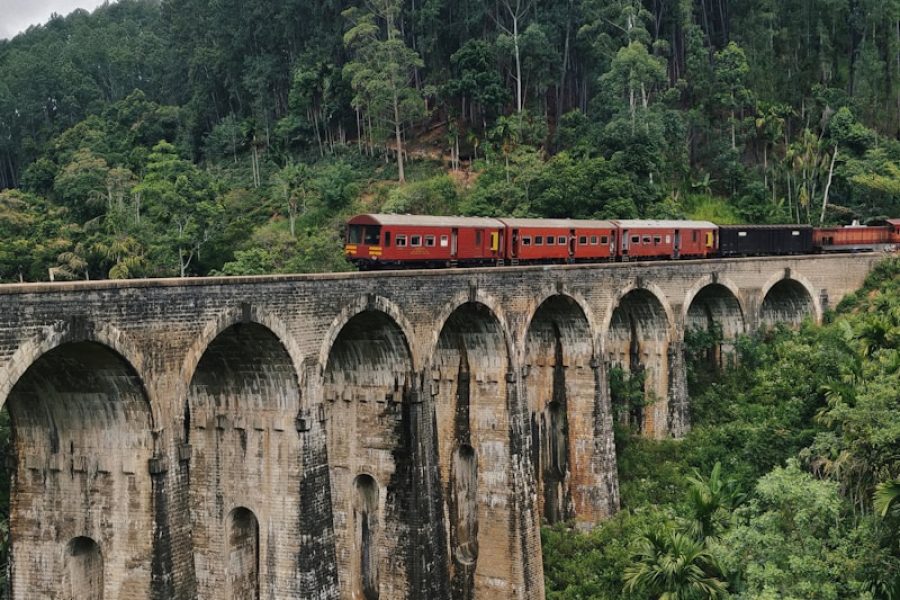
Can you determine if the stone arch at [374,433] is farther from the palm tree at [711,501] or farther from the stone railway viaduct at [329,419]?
the palm tree at [711,501]

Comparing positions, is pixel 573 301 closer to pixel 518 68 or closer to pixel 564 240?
pixel 564 240

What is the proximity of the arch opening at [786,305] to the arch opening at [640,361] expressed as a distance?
8849 millimetres

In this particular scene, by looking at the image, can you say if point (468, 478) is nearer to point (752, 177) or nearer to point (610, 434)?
point (610, 434)

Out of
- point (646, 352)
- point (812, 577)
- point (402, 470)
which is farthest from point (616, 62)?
point (812, 577)

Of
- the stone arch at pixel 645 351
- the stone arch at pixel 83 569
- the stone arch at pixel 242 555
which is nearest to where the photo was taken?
the stone arch at pixel 83 569

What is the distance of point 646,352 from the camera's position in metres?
41.4

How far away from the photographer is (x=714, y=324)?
44906mm

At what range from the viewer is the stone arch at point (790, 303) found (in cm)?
4709

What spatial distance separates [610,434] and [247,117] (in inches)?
2439

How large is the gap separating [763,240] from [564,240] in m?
15.1

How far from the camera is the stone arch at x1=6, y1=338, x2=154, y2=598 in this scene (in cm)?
1905

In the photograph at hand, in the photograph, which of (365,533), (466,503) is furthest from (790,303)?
(365,533)

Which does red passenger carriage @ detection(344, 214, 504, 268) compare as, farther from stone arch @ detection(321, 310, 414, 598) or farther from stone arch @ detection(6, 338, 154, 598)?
stone arch @ detection(6, 338, 154, 598)

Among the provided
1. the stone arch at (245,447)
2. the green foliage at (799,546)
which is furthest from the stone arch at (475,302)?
the green foliage at (799,546)
